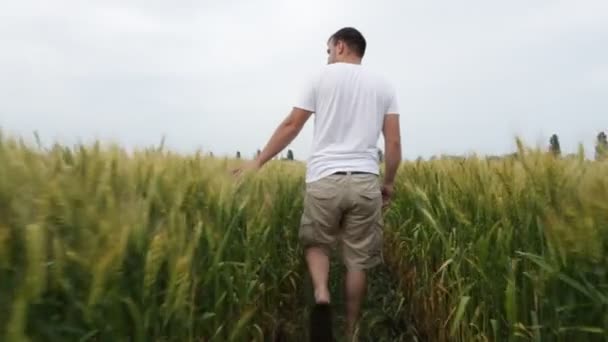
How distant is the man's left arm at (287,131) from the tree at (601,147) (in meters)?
1.52

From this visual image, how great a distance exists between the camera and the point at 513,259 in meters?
2.34

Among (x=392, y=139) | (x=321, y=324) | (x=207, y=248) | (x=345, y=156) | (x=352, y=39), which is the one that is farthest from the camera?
(x=392, y=139)

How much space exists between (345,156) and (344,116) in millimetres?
198

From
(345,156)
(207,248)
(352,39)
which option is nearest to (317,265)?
(345,156)

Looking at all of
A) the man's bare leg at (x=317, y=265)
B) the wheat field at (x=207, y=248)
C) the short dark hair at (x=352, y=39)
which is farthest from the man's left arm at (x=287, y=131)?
the man's bare leg at (x=317, y=265)

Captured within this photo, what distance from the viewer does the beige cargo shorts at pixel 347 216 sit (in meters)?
3.33

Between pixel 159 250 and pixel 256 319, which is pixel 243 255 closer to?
pixel 256 319

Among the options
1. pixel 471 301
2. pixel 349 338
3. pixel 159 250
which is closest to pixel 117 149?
pixel 159 250

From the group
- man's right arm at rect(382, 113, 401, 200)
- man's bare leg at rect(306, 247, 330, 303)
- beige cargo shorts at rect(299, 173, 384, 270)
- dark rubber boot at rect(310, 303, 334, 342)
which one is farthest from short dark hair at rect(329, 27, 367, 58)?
dark rubber boot at rect(310, 303, 334, 342)

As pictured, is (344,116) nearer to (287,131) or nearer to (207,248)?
(287,131)

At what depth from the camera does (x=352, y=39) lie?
11.3 ft

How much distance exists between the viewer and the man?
3.33m

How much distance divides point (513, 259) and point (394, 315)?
2061mm

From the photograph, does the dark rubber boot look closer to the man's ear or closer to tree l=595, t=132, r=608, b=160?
the man's ear
